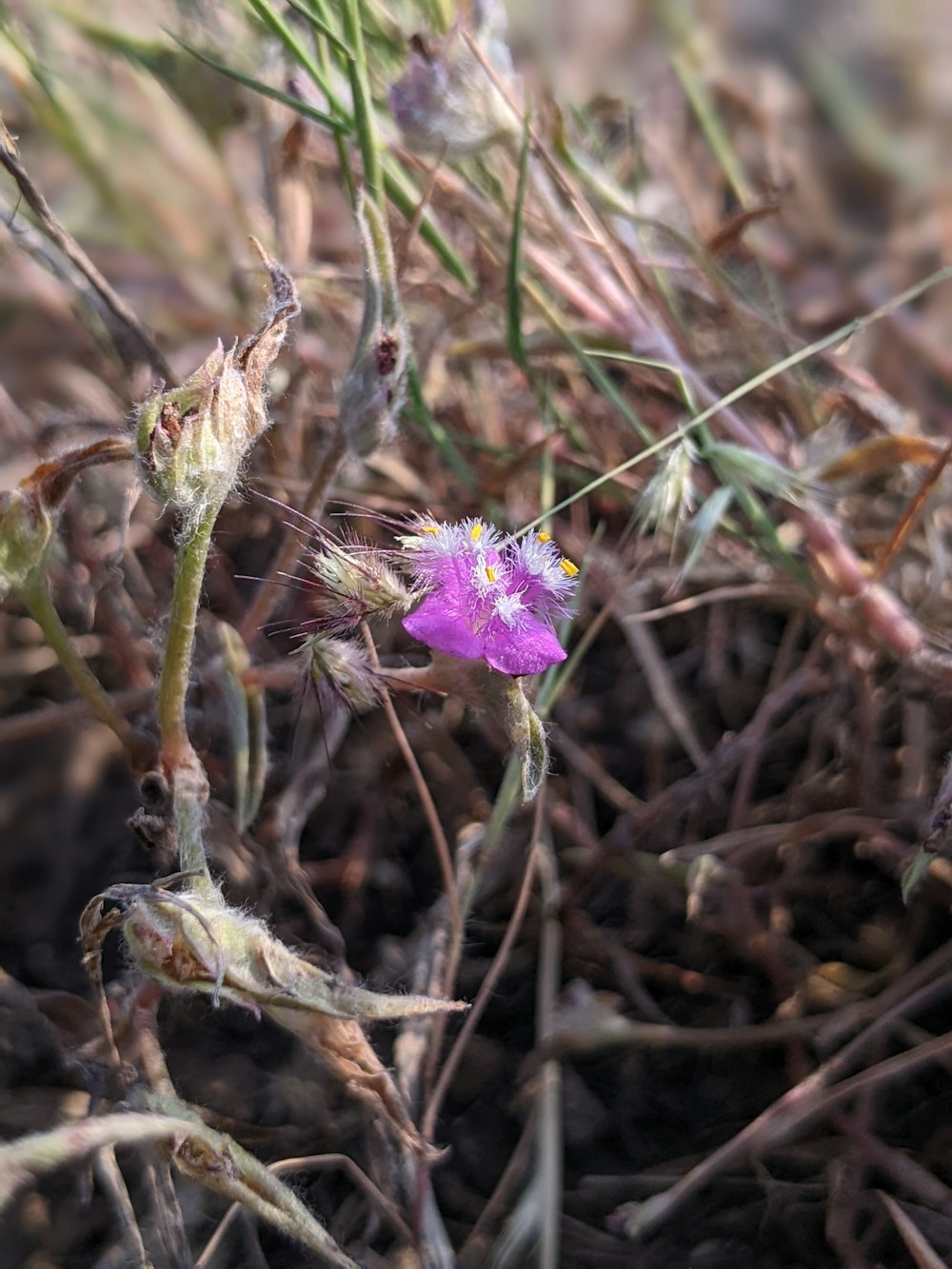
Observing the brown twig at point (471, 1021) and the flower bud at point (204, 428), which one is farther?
the brown twig at point (471, 1021)

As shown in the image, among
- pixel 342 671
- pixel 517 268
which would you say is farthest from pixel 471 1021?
pixel 517 268

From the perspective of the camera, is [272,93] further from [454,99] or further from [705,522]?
[705,522]

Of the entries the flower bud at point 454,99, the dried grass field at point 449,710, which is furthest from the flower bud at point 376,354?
the flower bud at point 454,99

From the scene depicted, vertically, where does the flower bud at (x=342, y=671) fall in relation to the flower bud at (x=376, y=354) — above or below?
below

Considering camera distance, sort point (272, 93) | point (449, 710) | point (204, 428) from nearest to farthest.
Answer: point (204, 428), point (272, 93), point (449, 710)

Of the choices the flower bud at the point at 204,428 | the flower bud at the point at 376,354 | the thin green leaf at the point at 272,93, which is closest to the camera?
the flower bud at the point at 204,428

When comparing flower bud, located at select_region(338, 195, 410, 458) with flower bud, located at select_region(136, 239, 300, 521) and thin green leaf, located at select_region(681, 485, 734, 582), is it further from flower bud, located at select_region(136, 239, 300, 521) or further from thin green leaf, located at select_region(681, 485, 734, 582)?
Result: thin green leaf, located at select_region(681, 485, 734, 582)

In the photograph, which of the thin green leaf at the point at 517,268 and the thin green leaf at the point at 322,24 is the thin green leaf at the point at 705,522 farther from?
the thin green leaf at the point at 322,24
